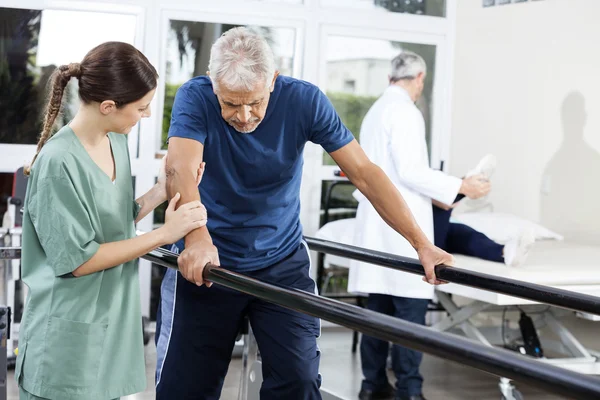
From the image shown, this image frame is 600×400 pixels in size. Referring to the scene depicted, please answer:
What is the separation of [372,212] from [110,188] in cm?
226

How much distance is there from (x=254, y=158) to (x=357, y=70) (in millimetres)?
3537

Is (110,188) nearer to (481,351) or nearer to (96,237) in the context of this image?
(96,237)

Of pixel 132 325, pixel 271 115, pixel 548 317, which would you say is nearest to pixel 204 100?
pixel 271 115

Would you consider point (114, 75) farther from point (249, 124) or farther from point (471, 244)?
point (471, 244)

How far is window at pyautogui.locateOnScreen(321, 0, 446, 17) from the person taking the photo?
18.5 feet

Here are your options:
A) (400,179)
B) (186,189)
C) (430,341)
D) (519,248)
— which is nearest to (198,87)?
(186,189)

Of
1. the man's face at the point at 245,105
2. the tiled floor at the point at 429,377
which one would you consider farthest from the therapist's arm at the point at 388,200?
the tiled floor at the point at 429,377

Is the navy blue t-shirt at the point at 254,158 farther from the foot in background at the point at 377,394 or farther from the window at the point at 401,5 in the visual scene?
the window at the point at 401,5

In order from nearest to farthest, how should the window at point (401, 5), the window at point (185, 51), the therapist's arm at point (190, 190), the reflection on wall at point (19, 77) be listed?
the therapist's arm at point (190, 190) → the reflection on wall at point (19, 77) → the window at point (185, 51) → the window at point (401, 5)

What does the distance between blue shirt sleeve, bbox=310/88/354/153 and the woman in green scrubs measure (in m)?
0.46

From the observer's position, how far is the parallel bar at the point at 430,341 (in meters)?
1.34

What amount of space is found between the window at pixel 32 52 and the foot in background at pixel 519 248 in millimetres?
2649

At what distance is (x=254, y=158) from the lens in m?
2.30

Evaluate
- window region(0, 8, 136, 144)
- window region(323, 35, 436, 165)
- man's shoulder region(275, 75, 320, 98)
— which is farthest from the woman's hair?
window region(323, 35, 436, 165)
